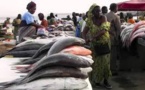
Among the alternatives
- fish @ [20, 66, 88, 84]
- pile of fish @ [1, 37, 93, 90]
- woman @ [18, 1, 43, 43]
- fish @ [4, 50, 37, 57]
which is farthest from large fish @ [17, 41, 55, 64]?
woman @ [18, 1, 43, 43]

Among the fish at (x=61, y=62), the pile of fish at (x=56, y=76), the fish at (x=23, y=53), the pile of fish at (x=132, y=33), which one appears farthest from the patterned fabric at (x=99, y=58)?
the fish at (x=61, y=62)

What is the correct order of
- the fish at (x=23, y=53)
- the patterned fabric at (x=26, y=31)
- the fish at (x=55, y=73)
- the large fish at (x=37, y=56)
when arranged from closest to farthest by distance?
the fish at (x=55, y=73), the large fish at (x=37, y=56), the fish at (x=23, y=53), the patterned fabric at (x=26, y=31)

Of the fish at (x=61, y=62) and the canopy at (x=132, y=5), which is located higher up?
the fish at (x=61, y=62)

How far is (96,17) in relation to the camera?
833cm

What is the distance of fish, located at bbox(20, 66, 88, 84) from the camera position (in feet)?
11.9

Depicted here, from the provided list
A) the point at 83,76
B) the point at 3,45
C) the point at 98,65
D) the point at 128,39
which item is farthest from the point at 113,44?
the point at 83,76

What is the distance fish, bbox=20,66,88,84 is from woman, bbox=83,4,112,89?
455cm

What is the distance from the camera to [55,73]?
3619 mm

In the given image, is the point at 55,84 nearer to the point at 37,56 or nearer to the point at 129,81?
the point at 37,56

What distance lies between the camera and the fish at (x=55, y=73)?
11.9 ft

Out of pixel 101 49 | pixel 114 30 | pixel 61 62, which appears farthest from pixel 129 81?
pixel 61 62

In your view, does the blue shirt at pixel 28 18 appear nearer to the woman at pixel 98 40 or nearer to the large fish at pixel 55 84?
the woman at pixel 98 40

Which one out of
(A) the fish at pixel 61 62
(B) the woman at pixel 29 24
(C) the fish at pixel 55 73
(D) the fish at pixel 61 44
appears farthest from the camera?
(B) the woman at pixel 29 24

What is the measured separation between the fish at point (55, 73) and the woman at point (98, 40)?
4.55 m
